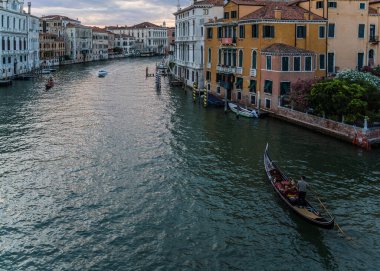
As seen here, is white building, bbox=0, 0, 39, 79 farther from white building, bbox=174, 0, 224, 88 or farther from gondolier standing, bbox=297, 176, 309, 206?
gondolier standing, bbox=297, 176, 309, 206

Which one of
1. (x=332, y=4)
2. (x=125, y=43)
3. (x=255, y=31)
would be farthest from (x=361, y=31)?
(x=125, y=43)

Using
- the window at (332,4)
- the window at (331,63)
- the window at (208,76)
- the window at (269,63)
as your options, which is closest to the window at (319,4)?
the window at (332,4)

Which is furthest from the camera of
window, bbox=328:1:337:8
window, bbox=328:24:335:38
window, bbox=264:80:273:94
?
window, bbox=328:24:335:38

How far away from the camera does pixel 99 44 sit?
137m

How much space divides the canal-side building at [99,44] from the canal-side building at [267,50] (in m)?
92.7

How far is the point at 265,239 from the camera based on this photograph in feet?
51.2

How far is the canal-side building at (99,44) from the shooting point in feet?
433

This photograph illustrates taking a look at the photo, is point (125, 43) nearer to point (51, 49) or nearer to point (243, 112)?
point (51, 49)

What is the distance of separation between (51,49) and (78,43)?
61.8ft

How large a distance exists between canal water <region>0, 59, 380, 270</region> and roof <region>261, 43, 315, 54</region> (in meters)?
5.30

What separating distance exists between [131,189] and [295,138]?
12695 mm

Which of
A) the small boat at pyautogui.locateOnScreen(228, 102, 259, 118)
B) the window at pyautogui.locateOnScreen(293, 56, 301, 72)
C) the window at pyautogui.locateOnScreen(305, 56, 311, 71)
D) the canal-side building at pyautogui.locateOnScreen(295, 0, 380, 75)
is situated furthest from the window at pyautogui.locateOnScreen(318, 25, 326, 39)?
the small boat at pyautogui.locateOnScreen(228, 102, 259, 118)

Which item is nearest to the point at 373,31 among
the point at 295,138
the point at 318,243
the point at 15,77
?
the point at 295,138

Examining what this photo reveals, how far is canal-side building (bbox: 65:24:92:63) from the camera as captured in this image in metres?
116
